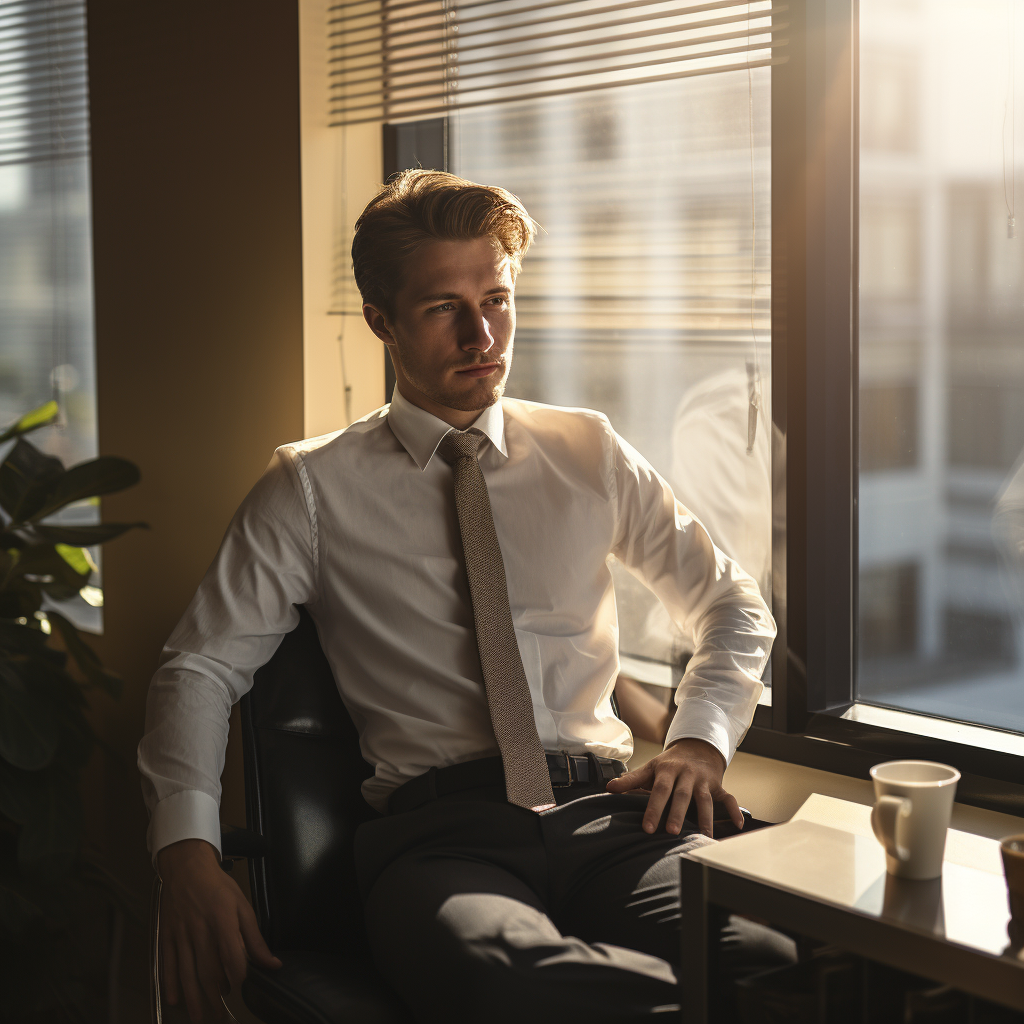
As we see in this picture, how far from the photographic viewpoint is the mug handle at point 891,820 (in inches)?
41.1

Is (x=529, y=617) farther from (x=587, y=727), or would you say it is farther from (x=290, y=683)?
(x=290, y=683)

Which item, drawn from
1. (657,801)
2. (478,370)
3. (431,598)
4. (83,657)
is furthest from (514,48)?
(83,657)

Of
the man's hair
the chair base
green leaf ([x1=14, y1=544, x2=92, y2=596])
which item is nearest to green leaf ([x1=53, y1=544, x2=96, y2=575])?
green leaf ([x1=14, y1=544, x2=92, y2=596])

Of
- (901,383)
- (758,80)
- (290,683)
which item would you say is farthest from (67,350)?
(901,383)

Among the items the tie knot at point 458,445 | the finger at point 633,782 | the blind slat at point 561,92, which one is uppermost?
the blind slat at point 561,92

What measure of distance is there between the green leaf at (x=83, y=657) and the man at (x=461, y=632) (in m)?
0.87

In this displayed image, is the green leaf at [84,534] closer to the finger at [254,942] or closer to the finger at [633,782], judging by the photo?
the finger at [254,942]

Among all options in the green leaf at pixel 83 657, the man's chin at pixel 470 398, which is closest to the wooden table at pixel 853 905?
the man's chin at pixel 470 398

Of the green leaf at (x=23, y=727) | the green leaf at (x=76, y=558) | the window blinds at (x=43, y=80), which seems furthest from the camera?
the window blinds at (x=43, y=80)

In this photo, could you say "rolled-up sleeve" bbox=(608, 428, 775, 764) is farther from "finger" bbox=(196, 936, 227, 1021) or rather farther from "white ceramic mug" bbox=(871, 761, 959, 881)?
"finger" bbox=(196, 936, 227, 1021)

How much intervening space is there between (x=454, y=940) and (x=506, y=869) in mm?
218

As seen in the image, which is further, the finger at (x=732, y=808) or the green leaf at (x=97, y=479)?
the green leaf at (x=97, y=479)

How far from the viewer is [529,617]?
1.76 metres

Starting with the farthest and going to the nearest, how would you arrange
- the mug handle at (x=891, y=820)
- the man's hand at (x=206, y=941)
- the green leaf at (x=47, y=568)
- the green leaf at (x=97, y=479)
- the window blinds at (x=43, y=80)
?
1. the window blinds at (x=43, y=80)
2. the green leaf at (x=47, y=568)
3. the green leaf at (x=97, y=479)
4. the man's hand at (x=206, y=941)
5. the mug handle at (x=891, y=820)
